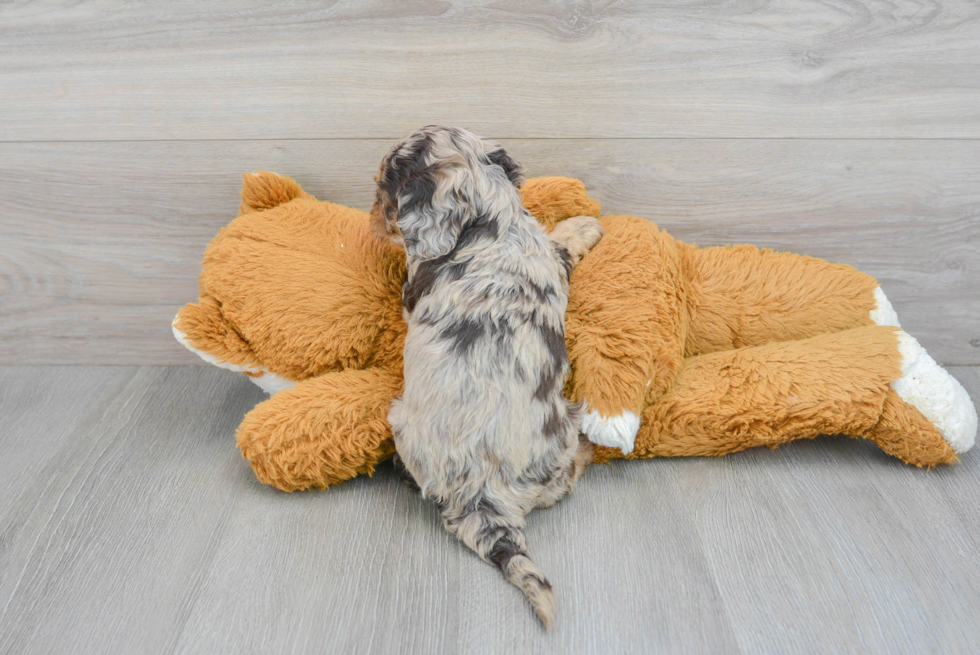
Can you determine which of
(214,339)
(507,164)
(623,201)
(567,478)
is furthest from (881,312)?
(214,339)

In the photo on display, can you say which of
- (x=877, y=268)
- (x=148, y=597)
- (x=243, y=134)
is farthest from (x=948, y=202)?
(x=148, y=597)

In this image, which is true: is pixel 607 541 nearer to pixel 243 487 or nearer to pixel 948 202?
pixel 243 487

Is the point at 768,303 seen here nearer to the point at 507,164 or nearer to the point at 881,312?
the point at 881,312

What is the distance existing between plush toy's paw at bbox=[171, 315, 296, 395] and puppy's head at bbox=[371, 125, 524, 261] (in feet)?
2.01

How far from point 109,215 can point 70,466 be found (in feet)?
2.89

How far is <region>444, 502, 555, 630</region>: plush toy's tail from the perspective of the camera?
1.51m

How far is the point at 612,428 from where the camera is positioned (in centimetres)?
188

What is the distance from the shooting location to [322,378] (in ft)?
6.63

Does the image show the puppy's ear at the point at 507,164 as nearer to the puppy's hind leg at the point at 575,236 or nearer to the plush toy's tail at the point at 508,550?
the puppy's hind leg at the point at 575,236

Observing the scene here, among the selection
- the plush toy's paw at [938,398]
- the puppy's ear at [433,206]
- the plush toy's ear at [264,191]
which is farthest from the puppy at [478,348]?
the plush toy's paw at [938,398]

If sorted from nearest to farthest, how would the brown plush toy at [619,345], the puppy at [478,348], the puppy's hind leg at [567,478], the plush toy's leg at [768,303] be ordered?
the puppy at [478,348], the puppy's hind leg at [567,478], the brown plush toy at [619,345], the plush toy's leg at [768,303]

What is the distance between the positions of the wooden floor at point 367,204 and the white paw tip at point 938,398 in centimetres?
15

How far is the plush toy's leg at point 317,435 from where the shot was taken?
1.89 metres

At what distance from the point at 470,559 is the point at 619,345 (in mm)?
707
